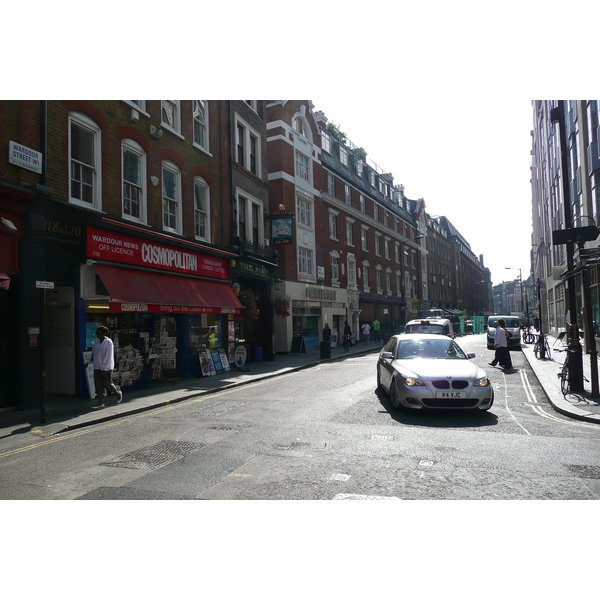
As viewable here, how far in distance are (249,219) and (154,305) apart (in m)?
9.52

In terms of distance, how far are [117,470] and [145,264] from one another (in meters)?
8.85

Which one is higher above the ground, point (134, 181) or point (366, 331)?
point (134, 181)

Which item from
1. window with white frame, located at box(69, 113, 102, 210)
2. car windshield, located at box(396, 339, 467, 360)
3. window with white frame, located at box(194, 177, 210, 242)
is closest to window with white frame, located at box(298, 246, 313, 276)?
window with white frame, located at box(194, 177, 210, 242)

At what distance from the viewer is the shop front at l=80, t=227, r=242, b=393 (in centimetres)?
1220

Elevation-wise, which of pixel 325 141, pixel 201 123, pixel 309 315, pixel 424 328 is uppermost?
pixel 325 141

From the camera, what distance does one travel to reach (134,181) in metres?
14.4

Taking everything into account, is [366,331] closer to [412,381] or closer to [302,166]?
[302,166]

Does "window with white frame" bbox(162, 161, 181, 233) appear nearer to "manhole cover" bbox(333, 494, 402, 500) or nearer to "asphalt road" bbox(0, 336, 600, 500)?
"asphalt road" bbox(0, 336, 600, 500)

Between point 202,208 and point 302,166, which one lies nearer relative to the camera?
point 202,208

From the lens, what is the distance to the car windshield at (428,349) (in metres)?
10.0

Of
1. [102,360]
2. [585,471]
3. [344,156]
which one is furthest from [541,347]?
[344,156]

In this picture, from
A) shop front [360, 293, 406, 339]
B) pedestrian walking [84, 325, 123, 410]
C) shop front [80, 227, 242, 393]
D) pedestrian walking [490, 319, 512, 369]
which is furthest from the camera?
shop front [360, 293, 406, 339]

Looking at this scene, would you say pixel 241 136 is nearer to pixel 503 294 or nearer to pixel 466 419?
pixel 466 419

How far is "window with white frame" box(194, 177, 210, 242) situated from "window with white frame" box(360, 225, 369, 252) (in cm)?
2221
